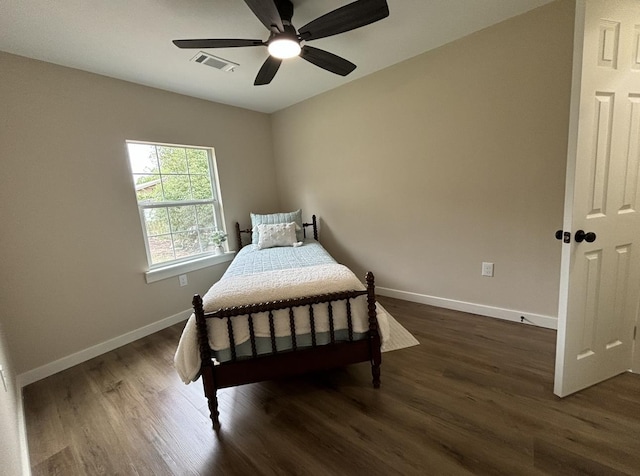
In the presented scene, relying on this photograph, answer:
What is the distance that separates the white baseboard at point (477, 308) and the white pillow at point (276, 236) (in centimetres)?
118

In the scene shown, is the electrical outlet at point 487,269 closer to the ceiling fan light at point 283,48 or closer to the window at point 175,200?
the ceiling fan light at point 283,48

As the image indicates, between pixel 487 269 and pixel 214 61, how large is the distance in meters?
2.95

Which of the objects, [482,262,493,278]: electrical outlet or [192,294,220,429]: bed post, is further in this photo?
[482,262,493,278]: electrical outlet

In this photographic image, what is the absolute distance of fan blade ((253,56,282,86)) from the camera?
1881mm

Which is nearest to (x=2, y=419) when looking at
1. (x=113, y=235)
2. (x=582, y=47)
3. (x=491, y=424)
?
(x=113, y=235)

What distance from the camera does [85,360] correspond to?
2268 millimetres

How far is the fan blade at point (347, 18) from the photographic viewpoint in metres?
1.34

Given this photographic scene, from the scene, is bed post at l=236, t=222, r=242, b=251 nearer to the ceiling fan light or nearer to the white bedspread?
the white bedspread

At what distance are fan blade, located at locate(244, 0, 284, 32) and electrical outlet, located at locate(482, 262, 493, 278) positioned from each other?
7.86ft

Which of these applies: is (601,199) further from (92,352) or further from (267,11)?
(92,352)

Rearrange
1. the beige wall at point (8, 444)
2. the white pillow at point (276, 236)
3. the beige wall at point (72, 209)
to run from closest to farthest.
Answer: the beige wall at point (8, 444)
the beige wall at point (72, 209)
the white pillow at point (276, 236)

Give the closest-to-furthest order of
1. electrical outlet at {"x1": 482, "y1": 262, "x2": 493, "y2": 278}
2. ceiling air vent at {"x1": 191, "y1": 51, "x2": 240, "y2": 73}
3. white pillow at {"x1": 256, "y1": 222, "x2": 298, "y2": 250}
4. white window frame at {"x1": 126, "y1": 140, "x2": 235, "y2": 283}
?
ceiling air vent at {"x1": 191, "y1": 51, "x2": 240, "y2": 73} < electrical outlet at {"x1": 482, "y1": 262, "x2": 493, "y2": 278} < white window frame at {"x1": 126, "y1": 140, "x2": 235, "y2": 283} < white pillow at {"x1": 256, "y1": 222, "x2": 298, "y2": 250}

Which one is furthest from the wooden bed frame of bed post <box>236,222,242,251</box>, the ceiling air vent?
bed post <box>236,222,242,251</box>

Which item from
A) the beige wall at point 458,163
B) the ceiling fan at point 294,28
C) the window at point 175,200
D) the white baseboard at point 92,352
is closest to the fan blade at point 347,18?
the ceiling fan at point 294,28
